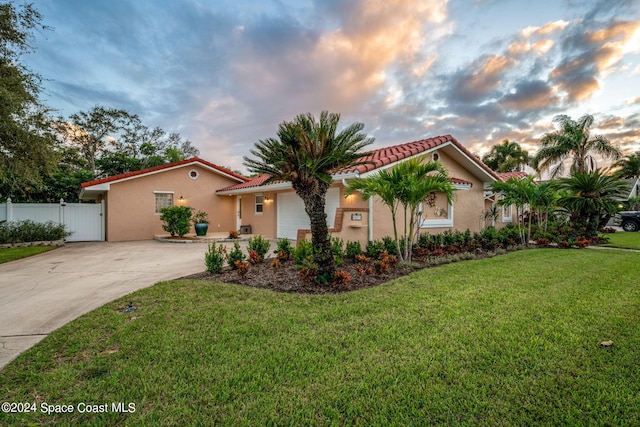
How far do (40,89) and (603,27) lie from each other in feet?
70.2

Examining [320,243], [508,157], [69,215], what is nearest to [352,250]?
[320,243]

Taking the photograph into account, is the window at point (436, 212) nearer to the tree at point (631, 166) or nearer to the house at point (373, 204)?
the house at point (373, 204)

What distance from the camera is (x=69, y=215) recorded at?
14.7m

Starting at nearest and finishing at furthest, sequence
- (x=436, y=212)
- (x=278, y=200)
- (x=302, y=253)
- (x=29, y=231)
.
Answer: (x=302, y=253)
(x=436, y=212)
(x=29, y=231)
(x=278, y=200)

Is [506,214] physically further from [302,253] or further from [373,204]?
[302,253]

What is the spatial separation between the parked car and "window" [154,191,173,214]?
1199 inches

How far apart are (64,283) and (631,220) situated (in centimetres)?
3181

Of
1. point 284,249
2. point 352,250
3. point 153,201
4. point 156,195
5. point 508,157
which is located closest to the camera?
Result: point 284,249

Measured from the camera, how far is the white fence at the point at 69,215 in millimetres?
13602

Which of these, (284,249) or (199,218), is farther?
(199,218)

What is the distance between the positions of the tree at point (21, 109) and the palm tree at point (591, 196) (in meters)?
22.6

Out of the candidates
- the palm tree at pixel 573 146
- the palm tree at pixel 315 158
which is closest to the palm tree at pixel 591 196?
the palm tree at pixel 573 146

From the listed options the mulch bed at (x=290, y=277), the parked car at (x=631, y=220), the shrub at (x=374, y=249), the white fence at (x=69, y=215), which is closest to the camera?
the mulch bed at (x=290, y=277)

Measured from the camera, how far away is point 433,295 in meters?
5.06
